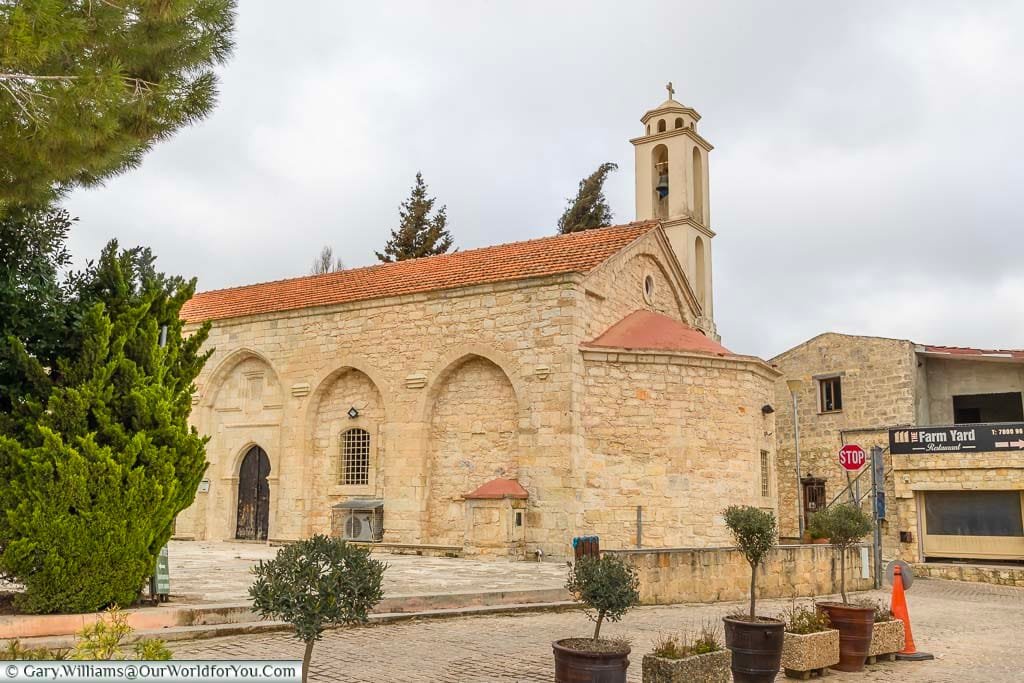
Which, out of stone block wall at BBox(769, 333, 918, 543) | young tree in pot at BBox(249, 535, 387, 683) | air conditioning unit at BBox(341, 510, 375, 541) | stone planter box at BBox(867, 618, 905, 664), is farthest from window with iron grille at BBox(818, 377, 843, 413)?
young tree in pot at BBox(249, 535, 387, 683)

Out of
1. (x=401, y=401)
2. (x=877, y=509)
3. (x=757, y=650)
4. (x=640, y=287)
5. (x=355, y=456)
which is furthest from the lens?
(x=640, y=287)

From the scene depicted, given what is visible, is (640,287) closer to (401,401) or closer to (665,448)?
(665,448)

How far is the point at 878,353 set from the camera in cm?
2473

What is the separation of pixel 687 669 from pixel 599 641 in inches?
34.0

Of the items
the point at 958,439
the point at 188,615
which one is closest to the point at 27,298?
the point at 188,615

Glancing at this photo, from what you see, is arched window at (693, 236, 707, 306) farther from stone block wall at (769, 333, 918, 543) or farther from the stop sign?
the stop sign

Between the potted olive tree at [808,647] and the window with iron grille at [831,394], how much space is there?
1864cm

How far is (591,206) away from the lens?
1341 inches

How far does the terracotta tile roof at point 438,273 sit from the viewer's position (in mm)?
18188

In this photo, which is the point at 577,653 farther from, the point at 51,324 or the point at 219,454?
the point at 219,454

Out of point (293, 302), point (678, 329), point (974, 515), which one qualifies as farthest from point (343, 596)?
point (974, 515)

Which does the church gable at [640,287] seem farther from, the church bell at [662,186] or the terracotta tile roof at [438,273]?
the church bell at [662,186]

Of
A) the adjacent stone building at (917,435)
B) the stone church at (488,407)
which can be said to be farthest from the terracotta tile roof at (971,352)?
the stone church at (488,407)

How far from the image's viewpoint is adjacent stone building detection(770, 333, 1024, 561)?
20734mm
